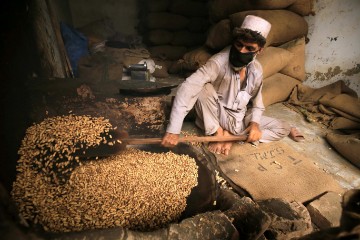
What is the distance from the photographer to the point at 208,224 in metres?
1.53

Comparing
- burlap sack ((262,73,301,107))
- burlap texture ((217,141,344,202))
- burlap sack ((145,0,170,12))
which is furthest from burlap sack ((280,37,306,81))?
burlap sack ((145,0,170,12))

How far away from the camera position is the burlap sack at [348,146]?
2867 millimetres

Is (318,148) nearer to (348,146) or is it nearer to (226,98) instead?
(348,146)

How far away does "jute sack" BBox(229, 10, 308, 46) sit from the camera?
11.3 feet

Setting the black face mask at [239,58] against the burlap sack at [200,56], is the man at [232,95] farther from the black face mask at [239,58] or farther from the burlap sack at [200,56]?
the burlap sack at [200,56]

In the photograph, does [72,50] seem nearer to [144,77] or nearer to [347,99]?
[144,77]

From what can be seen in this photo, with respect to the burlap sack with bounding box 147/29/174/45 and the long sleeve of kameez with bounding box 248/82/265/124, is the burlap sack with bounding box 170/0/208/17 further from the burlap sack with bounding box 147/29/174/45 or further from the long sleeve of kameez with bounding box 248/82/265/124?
the long sleeve of kameez with bounding box 248/82/265/124

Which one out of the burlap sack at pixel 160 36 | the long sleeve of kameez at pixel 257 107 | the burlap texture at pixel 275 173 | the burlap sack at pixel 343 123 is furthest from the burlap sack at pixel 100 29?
the burlap sack at pixel 343 123

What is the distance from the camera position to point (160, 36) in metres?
5.49

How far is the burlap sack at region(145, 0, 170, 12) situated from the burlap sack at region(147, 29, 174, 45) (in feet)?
1.47

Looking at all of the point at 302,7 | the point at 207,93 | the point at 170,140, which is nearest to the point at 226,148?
the point at 207,93

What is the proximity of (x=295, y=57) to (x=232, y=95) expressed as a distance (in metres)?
2.00

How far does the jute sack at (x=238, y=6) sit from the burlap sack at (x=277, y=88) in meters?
1.10

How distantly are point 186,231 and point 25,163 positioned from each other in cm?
139
